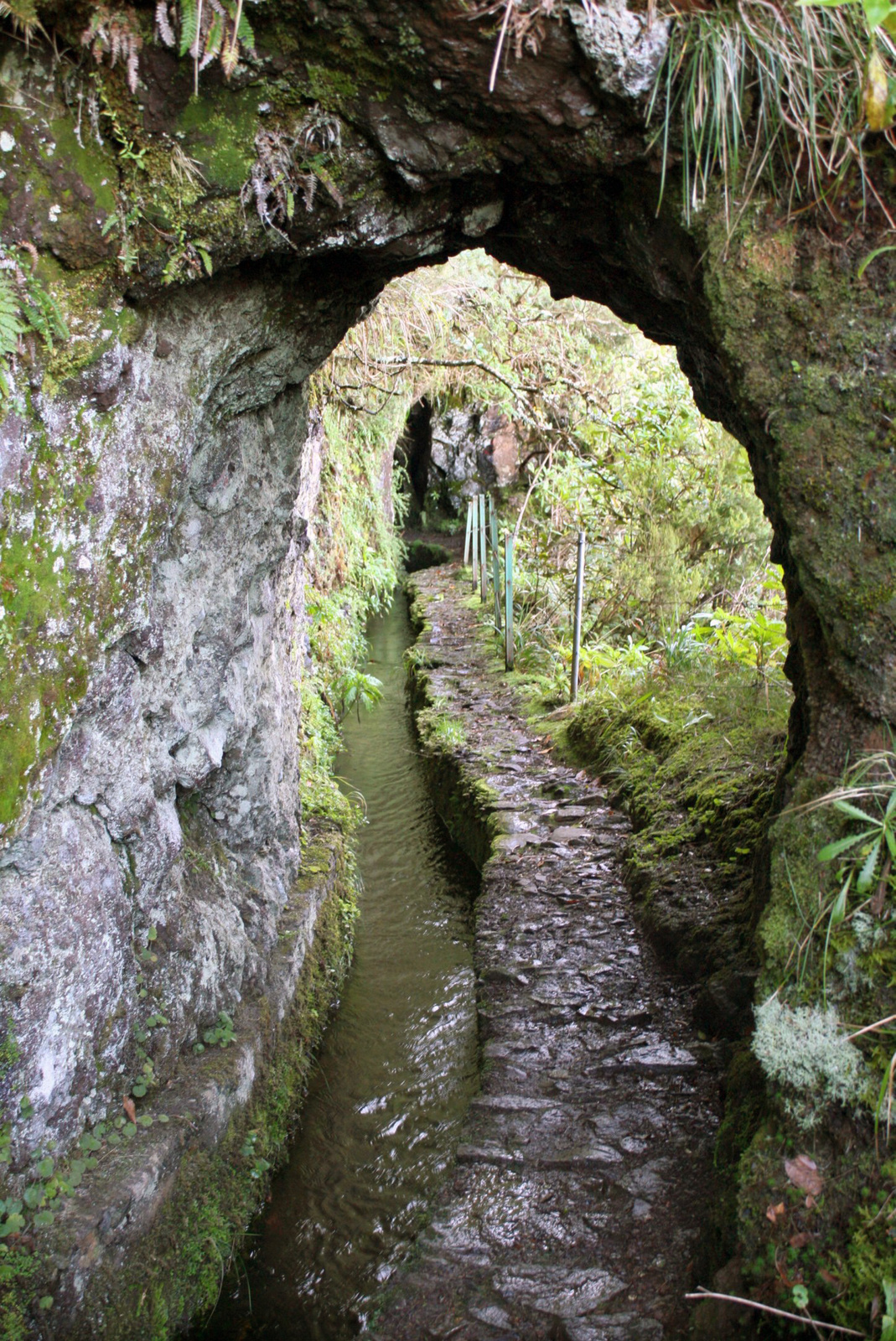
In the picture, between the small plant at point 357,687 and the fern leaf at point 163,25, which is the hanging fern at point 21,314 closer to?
the fern leaf at point 163,25

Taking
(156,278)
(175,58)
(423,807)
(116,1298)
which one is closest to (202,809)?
(116,1298)

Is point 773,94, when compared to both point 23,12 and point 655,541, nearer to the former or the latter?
point 23,12

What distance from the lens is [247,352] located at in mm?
3420

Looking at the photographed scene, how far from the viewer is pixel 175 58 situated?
2.46 m

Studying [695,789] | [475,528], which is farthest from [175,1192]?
[475,528]

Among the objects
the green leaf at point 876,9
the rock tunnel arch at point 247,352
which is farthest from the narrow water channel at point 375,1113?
the green leaf at point 876,9

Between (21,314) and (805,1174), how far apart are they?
3166 mm

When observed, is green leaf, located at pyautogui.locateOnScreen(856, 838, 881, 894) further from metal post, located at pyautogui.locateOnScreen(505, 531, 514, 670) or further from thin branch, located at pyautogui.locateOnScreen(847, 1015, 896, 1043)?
metal post, located at pyautogui.locateOnScreen(505, 531, 514, 670)

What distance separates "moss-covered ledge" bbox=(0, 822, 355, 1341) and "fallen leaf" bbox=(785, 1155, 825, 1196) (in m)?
1.96

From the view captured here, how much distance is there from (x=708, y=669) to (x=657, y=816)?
1.55m

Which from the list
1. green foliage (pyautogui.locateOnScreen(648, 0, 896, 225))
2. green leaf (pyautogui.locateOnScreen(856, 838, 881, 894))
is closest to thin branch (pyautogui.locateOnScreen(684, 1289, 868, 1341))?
green leaf (pyautogui.locateOnScreen(856, 838, 881, 894))

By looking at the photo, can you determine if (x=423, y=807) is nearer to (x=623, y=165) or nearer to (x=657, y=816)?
(x=657, y=816)

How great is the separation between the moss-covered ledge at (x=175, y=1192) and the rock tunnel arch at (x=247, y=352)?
0.69 feet

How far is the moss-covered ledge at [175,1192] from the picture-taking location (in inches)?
97.4
